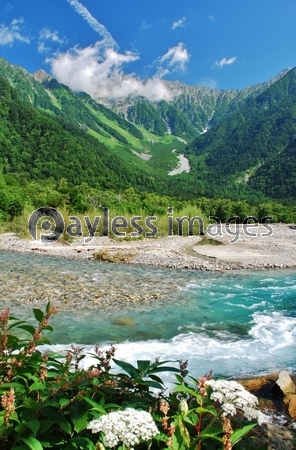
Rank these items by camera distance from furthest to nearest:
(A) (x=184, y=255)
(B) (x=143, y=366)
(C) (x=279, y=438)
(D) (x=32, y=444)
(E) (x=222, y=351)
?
(A) (x=184, y=255)
(E) (x=222, y=351)
(C) (x=279, y=438)
(B) (x=143, y=366)
(D) (x=32, y=444)

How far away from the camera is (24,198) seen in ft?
159

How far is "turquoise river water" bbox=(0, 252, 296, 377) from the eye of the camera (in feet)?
30.6

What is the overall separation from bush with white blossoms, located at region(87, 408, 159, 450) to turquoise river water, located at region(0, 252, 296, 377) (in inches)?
257

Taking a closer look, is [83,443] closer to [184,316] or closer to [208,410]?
[208,410]

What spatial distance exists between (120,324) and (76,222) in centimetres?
2975

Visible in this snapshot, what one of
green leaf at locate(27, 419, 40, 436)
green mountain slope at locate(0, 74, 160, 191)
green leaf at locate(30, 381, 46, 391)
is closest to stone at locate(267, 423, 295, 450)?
green leaf at locate(30, 381, 46, 391)

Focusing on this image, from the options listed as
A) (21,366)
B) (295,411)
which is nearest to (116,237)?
(295,411)

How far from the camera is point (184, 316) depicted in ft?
42.1

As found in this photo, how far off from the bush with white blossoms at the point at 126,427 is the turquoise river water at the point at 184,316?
21.4 feet

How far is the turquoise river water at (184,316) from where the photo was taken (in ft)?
30.6

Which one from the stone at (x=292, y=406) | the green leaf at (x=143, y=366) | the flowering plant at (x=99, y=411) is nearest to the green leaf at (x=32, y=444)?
the flowering plant at (x=99, y=411)

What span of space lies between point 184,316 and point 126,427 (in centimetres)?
1097

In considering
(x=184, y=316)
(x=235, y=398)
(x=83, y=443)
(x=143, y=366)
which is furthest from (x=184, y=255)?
(x=83, y=443)

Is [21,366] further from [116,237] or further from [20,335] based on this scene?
[116,237]
